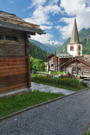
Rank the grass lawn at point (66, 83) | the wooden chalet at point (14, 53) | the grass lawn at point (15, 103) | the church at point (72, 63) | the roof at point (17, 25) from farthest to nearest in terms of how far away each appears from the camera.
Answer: the church at point (72, 63) < the grass lawn at point (66, 83) < the wooden chalet at point (14, 53) < the roof at point (17, 25) < the grass lawn at point (15, 103)

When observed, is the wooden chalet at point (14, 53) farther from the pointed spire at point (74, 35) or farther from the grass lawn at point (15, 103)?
the pointed spire at point (74, 35)

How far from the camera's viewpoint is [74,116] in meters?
8.42

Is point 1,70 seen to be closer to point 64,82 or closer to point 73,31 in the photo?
point 64,82

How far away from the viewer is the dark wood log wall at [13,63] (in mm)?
10531

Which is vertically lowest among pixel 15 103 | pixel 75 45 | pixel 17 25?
pixel 15 103

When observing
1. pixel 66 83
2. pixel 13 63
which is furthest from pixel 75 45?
pixel 13 63

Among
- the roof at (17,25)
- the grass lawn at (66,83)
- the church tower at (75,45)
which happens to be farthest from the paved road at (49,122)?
the church tower at (75,45)

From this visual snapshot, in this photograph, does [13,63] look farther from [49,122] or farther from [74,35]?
[74,35]

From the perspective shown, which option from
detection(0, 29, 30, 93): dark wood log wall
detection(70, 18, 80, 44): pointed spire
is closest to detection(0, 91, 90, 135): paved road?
detection(0, 29, 30, 93): dark wood log wall

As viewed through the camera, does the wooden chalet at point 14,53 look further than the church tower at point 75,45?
No

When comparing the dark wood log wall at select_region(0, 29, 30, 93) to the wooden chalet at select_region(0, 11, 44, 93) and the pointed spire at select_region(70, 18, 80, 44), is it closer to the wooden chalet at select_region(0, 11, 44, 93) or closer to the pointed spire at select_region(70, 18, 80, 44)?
the wooden chalet at select_region(0, 11, 44, 93)

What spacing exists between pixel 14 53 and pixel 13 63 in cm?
73

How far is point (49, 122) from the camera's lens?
746 cm

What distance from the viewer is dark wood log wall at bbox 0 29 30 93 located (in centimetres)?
1053
